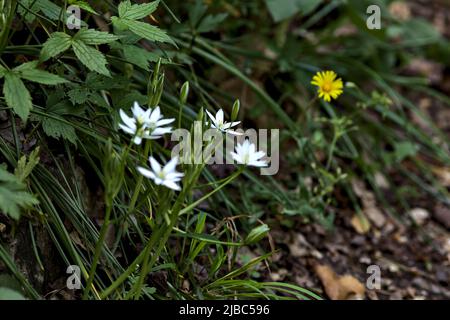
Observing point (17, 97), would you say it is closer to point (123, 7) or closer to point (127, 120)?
point (127, 120)

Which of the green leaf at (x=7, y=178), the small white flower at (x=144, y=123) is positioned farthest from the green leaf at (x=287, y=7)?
the green leaf at (x=7, y=178)

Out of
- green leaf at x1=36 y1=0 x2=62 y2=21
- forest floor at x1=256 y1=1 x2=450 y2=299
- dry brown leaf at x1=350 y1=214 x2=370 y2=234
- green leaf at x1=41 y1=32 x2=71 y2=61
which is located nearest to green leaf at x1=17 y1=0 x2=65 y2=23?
green leaf at x1=36 y1=0 x2=62 y2=21

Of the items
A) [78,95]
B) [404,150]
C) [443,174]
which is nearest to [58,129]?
[78,95]
